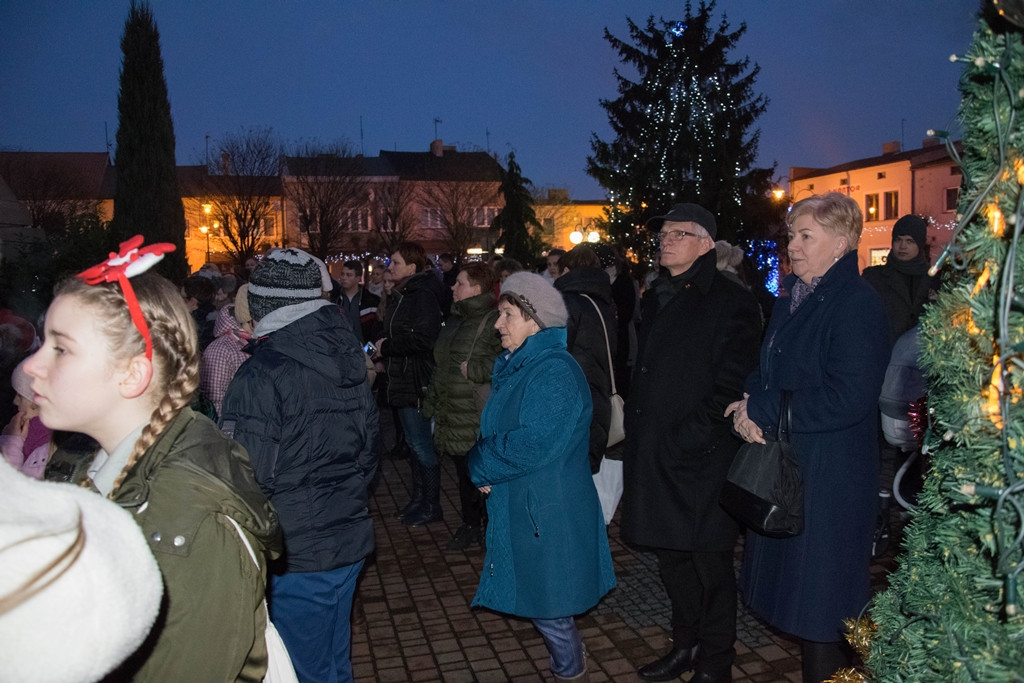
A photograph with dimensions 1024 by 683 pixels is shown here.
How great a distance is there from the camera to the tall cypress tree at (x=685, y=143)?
61.8ft

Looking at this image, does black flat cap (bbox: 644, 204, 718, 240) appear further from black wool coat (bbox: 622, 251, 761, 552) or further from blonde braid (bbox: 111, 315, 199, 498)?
blonde braid (bbox: 111, 315, 199, 498)

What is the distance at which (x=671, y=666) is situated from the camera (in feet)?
13.7

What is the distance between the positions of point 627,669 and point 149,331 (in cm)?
344

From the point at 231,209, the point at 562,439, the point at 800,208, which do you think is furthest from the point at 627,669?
the point at 231,209

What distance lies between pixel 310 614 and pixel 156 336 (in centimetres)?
186

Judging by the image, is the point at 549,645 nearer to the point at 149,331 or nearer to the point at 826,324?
the point at 826,324

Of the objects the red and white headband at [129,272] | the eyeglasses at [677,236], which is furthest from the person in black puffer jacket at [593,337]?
the red and white headband at [129,272]

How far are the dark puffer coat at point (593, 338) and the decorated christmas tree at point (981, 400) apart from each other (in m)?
3.22

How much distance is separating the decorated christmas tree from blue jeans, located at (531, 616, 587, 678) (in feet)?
6.32

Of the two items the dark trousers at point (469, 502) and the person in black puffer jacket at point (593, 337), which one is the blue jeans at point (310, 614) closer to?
the person in black puffer jacket at point (593, 337)

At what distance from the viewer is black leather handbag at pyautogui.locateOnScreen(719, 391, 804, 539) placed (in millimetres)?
3160

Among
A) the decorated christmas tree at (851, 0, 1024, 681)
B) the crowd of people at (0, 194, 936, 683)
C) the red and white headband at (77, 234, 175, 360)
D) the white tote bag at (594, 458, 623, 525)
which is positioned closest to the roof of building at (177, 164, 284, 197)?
the crowd of people at (0, 194, 936, 683)

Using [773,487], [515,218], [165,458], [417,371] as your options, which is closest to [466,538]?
[417,371]

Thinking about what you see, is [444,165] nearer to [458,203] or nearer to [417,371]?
[458,203]
